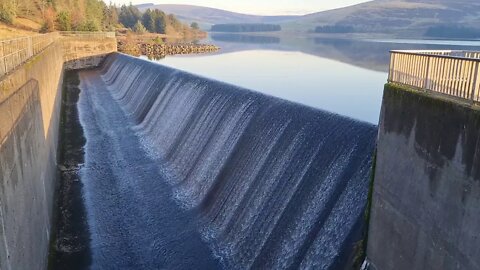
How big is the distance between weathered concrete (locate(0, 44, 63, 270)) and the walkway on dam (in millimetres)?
2040

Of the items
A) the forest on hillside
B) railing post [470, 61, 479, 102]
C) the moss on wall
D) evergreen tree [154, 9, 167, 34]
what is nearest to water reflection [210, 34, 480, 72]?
the forest on hillside

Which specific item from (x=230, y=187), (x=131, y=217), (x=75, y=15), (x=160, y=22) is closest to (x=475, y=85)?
(x=230, y=187)

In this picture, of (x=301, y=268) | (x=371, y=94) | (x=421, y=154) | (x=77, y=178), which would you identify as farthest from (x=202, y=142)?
(x=371, y=94)

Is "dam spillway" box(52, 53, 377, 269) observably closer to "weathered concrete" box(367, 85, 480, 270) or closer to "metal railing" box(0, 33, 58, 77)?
"weathered concrete" box(367, 85, 480, 270)

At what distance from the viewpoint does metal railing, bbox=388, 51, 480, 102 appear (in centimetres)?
762

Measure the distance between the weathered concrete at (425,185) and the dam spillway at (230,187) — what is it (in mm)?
1448

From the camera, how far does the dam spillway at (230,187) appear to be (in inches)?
469

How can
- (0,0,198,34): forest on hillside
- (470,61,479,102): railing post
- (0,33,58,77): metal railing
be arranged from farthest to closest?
(0,0,198,34): forest on hillside < (0,33,58,77): metal railing < (470,61,479,102): railing post

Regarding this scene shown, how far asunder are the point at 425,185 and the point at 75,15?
85214 millimetres

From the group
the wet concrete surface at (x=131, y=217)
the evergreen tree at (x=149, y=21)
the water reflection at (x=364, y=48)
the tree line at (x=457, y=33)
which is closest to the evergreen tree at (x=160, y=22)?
the evergreen tree at (x=149, y=21)

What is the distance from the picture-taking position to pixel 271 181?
14.2m

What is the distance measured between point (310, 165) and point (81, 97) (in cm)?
3062

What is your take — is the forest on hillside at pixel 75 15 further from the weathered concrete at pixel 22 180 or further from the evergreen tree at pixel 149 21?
the weathered concrete at pixel 22 180

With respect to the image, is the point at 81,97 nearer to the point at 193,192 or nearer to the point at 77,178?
the point at 77,178
